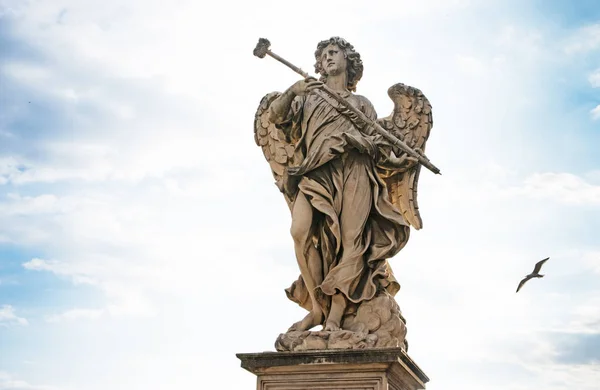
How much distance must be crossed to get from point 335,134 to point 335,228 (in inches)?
41.7

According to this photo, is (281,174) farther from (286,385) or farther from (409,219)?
(286,385)

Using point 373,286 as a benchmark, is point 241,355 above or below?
below

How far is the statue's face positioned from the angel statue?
0.5 inches

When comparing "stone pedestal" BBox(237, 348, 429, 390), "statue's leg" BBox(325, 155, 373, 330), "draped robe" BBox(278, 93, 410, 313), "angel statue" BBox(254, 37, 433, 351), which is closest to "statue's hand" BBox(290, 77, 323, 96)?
"angel statue" BBox(254, 37, 433, 351)

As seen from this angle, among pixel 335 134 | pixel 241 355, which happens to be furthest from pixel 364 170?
pixel 241 355

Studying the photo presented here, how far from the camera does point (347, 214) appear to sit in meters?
10.8

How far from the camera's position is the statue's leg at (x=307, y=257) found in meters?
10.7

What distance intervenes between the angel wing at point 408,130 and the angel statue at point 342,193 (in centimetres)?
1

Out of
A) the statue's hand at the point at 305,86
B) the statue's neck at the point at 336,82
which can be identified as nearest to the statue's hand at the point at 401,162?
the statue's neck at the point at 336,82

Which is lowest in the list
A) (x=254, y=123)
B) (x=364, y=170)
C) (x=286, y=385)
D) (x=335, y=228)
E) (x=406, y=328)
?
(x=286, y=385)

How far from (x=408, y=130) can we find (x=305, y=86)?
54.0 inches

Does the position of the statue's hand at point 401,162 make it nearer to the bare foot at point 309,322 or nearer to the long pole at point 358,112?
the long pole at point 358,112

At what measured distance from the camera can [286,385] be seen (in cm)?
1013

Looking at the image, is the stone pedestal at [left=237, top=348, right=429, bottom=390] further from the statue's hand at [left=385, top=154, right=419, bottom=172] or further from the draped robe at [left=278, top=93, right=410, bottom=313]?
the statue's hand at [left=385, top=154, right=419, bottom=172]
